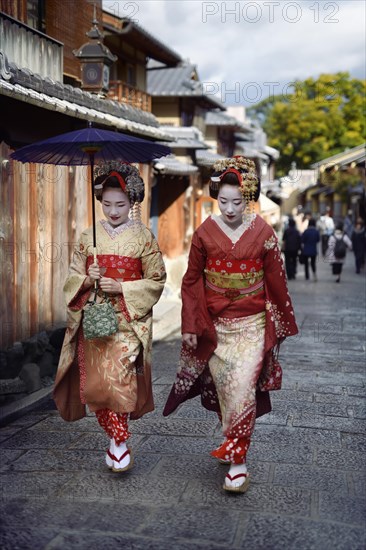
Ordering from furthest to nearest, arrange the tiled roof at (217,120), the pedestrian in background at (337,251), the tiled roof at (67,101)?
the tiled roof at (217,120)
the pedestrian in background at (337,251)
the tiled roof at (67,101)

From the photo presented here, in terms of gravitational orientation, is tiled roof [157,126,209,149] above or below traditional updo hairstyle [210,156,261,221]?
above

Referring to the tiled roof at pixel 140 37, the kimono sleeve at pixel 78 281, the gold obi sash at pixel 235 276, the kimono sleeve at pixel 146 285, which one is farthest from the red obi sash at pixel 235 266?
the tiled roof at pixel 140 37

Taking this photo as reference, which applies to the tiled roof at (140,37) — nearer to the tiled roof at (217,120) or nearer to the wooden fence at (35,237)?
the wooden fence at (35,237)

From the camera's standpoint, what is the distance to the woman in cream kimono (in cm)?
499

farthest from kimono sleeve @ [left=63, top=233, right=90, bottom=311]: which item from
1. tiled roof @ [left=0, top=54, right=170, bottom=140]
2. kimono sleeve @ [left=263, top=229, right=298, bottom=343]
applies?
tiled roof @ [left=0, top=54, right=170, bottom=140]

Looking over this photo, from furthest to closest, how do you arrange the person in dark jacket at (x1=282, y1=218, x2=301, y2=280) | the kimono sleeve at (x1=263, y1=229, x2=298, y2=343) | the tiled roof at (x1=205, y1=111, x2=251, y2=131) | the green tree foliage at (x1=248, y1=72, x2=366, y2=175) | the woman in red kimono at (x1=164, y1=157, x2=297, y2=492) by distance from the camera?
1. the green tree foliage at (x1=248, y1=72, x2=366, y2=175)
2. the tiled roof at (x1=205, y1=111, x2=251, y2=131)
3. the person in dark jacket at (x1=282, y1=218, x2=301, y2=280)
4. the kimono sleeve at (x1=263, y1=229, x2=298, y2=343)
5. the woman in red kimono at (x1=164, y1=157, x2=297, y2=492)

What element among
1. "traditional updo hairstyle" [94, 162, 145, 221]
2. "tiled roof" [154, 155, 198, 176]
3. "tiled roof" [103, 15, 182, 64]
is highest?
"tiled roof" [103, 15, 182, 64]

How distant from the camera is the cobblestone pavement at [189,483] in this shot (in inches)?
156

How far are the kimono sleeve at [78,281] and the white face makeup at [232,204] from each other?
1.08 meters

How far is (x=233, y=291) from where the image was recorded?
15.9ft

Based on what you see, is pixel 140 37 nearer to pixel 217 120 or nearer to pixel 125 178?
pixel 125 178

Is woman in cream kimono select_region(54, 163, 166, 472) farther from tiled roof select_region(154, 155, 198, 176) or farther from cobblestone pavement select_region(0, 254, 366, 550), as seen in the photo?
tiled roof select_region(154, 155, 198, 176)

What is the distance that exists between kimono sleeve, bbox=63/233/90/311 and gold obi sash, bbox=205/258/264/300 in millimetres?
933

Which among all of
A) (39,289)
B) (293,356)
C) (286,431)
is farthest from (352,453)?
(39,289)
